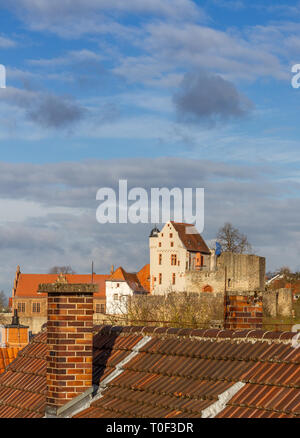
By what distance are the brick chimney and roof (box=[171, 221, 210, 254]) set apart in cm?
7982

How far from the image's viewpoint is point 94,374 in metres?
10.4

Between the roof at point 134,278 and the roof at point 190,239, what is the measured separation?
991 centimetres

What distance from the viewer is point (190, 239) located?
9219 centimetres

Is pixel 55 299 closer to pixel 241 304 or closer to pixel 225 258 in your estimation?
pixel 241 304

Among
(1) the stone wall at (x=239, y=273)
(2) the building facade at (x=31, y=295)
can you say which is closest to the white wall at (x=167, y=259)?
(1) the stone wall at (x=239, y=273)

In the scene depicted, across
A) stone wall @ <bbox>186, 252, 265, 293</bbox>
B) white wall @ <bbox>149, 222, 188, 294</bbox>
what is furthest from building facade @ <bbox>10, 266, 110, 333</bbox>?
stone wall @ <bbox>186, 252, 265, 293</bbox>

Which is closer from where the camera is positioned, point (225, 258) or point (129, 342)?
point (129, 342)

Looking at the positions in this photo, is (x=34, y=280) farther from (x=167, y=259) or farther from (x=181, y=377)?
(x=181, y=377)

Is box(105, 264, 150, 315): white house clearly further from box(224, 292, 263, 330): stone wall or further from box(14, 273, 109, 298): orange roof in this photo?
box(224, 292, 263, 330): stone wall

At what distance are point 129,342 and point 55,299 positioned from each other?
1.40 m

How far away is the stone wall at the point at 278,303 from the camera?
7356 centimetres

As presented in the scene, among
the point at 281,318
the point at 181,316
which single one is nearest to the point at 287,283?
the point at 281,318
